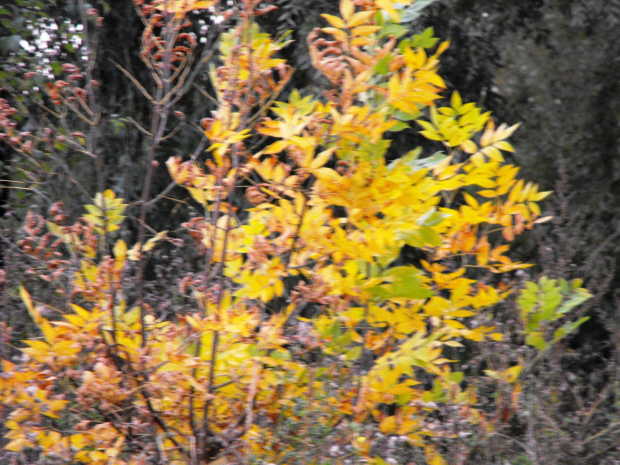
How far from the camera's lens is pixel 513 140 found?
5.40 metres

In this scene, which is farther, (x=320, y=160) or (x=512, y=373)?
(x=512, y=373)

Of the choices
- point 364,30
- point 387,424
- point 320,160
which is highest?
point 364,30

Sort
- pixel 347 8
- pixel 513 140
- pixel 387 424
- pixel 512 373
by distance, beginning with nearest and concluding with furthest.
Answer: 1. pixel 347 8
2. pixel 387 424
3. pixel 512 373
4. pixel 513 140

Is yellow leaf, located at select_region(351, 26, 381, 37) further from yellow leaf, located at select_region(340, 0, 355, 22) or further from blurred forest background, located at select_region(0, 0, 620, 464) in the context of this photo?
blurred forest background, located at select_region(0, 0, 620, 464)

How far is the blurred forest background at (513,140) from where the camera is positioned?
2.91m

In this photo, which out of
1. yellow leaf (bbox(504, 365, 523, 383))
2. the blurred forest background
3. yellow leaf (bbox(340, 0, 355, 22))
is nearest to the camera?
yellow leaf (bbox(340, 0, 355, 22))

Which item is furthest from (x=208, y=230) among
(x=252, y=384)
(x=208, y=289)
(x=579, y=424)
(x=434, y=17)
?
(x=434, y=17)

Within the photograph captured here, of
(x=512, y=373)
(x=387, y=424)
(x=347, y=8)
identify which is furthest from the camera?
(x=512, y=373)

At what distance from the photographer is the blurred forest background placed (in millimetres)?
2912

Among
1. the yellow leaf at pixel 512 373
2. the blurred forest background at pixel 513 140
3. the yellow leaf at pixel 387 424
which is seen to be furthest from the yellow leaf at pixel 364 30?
the yellow leaf at pixel 512 373

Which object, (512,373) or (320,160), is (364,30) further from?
(512,373)

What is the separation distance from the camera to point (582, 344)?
5.45 m

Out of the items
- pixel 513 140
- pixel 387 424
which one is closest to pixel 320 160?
pixel 387 424

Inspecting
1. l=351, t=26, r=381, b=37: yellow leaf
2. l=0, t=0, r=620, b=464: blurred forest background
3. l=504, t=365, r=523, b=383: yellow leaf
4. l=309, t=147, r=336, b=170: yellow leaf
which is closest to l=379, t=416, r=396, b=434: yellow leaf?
l=504, t=365, r=523, b=383: yellow leaf
